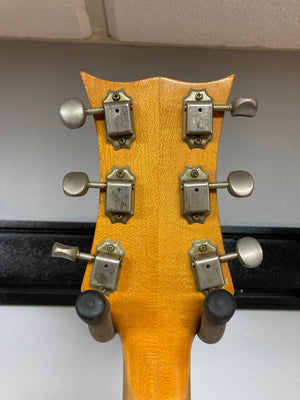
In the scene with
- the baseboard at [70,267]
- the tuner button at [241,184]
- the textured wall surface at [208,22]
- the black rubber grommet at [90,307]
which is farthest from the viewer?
the baseboard at [70,267]

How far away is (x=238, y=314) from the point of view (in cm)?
77

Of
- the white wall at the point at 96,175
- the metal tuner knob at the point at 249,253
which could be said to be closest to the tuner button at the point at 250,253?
the metal tuner knob at the point at 249,253

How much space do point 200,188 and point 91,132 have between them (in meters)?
0.38

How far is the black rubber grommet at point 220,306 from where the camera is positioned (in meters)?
0.36

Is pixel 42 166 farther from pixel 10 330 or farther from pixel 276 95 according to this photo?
pixel 276 95

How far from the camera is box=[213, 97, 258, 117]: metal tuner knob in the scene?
47 centimetres

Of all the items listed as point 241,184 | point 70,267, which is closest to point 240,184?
point 241,184

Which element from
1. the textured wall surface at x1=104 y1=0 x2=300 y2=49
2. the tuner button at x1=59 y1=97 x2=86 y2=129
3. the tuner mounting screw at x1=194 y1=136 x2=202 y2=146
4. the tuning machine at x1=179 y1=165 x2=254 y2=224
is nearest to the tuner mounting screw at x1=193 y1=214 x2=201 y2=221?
the tuning machine at x1=179 y1=165 x2=254 y2=224

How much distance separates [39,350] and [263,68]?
0.79 meters

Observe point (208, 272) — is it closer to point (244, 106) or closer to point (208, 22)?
point (244, 106)

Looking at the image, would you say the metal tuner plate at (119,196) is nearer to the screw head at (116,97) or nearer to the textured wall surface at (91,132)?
the screw head at (116,97)

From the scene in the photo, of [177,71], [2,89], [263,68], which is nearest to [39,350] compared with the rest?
[2,89]

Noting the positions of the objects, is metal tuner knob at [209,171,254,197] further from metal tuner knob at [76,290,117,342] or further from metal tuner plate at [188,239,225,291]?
metal tuner knob at [76,290,117,342]

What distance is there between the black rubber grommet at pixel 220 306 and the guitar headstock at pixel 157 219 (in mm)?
101
